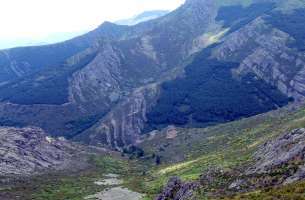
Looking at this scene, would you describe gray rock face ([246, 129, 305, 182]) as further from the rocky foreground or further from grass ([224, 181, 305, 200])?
grass ([224, 181, 305, 200])

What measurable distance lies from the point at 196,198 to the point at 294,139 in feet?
119

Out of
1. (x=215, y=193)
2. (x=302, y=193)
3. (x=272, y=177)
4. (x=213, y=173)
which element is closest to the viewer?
(x=302, y=193)

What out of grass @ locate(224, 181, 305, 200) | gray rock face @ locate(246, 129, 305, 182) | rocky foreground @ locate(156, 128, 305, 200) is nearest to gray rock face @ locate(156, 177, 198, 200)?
rocky foreground @ locate(156, 128, 305, 200)

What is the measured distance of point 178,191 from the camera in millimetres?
118500

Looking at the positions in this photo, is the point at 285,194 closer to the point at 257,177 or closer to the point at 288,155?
the point at 257,177

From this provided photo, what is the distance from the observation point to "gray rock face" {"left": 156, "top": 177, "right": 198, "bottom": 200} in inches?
4422

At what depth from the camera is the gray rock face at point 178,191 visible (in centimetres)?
11232

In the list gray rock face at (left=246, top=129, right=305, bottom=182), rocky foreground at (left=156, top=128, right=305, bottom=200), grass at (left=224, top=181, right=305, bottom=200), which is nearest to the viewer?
grass at (left=224, top=181, right=305, bottom=200)

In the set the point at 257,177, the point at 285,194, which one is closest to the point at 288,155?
the point at 257,177

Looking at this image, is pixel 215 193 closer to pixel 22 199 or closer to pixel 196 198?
pixel 196 198

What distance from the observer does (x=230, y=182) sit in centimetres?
11525

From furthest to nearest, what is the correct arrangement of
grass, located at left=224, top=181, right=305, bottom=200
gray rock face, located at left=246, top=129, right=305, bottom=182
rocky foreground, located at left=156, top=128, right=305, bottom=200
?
1. rocky foreground, located at left=156, top=128, right=305, bottom=200
2. gray rock face, located at left=246, top=129, right=305, bottom=182
3. grass, located at left=224, top=181, right=305, bottom=200

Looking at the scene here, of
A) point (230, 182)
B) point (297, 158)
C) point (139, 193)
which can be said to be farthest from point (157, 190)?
→ point (297, 158)

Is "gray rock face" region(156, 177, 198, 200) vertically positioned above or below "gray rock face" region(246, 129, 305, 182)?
below
